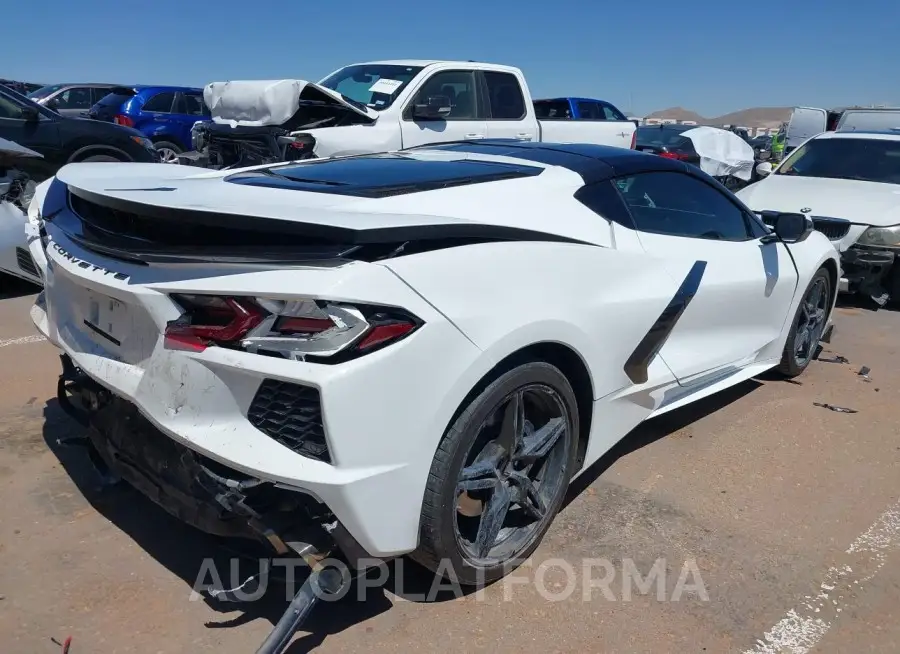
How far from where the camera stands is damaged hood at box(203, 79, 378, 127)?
7.30 meters

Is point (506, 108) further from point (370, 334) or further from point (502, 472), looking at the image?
point (370, 334)

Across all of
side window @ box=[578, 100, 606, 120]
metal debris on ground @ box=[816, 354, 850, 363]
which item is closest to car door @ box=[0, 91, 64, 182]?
metal debris on ground @ box=[816, 354, 850, 363]

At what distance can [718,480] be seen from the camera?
366cm

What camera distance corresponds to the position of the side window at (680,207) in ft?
11.4

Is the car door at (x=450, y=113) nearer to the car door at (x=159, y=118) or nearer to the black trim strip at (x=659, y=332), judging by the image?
the black trim strip at (x=659, y=332)

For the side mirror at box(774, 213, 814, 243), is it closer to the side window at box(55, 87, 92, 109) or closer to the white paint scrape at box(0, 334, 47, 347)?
the white paint scrape at box(0, 334, 47, 347)

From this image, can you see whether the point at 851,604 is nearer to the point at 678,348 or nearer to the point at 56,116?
the point at 678,348

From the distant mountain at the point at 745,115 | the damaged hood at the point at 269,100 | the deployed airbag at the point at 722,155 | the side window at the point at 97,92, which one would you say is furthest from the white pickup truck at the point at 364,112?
the distant mountain at the point at 745,115

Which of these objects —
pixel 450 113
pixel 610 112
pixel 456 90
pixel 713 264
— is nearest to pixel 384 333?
pixel 713 264

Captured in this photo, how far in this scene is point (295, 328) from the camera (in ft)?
7.06

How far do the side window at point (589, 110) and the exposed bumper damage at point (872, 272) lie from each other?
344 inches

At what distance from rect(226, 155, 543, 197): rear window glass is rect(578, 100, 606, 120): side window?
486 inches

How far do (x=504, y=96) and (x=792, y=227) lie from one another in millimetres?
5527

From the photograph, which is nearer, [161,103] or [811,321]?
[811,321]
